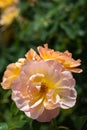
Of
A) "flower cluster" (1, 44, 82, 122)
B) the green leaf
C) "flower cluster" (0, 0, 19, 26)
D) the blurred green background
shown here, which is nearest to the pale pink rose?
"flower cluster" (1, 44, 82, 122)

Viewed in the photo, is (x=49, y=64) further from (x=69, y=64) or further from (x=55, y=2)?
(x=55, y=2)

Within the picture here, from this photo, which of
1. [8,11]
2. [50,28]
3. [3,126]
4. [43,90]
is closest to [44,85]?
[43,90]

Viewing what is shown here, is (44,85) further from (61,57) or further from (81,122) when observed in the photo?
(81,122)

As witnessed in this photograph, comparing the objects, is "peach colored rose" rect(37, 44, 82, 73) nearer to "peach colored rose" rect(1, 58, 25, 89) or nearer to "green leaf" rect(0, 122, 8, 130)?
"peach colored rose" rect(1, 58, 25, 89)

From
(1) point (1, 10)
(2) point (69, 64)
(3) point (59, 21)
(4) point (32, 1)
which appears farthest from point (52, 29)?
(2) point (69, 64)

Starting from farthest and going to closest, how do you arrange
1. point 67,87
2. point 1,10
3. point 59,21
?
point 1,10 < point 59,21 < point 67,87

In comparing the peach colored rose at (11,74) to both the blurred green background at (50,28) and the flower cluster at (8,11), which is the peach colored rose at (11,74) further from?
the flower cluster at (8,11)

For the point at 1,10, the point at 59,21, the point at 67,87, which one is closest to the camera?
the point at 67,87
